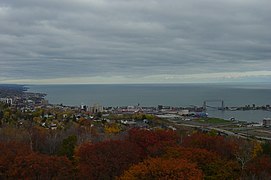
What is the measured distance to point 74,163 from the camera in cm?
1339

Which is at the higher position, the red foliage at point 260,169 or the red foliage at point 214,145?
the red foliage at point 214,145

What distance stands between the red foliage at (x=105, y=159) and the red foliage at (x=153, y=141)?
0.79 metres

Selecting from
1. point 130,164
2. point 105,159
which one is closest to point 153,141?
point 130,164

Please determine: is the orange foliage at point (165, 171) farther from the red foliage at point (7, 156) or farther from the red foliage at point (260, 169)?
the red foliage at point (7, 156)

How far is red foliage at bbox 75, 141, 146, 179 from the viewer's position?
38.0 feet

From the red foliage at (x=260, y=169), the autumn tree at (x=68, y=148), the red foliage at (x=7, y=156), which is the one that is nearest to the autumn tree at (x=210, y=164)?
the red foliage at (x=260, y=169)

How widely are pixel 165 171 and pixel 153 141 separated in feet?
17.4

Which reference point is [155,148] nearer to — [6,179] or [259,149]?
[6,179]

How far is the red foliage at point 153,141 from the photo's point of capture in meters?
13.2

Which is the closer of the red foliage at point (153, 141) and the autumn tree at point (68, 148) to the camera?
the red foliage at point (153, 141)

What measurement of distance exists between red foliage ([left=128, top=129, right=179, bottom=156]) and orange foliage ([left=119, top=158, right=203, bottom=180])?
2974 mm

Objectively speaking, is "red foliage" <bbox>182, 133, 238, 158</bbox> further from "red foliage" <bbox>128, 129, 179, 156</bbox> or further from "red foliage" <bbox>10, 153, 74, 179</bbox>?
"red foliage" <bbox>10, 153, 74, 179</bbox>

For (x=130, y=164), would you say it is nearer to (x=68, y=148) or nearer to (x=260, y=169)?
(x=260, y=169)

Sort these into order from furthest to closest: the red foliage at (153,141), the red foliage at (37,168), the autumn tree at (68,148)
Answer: the autumn tree at (68,148) → the red foliage at (153,141) → the red foliage at (37,168)
